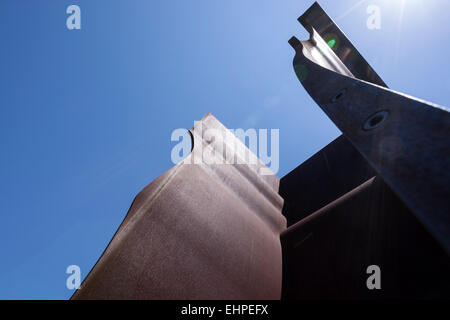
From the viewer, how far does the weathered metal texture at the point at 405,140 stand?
1096 millimetres

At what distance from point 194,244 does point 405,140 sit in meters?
1.94

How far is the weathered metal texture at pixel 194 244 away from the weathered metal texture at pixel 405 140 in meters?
1.69

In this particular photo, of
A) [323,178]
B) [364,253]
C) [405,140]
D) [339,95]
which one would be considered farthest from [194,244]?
[323,178]

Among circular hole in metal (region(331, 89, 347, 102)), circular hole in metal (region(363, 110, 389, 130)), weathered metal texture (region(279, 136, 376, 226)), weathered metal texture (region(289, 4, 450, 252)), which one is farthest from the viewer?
weathered metal texture (region(279, 136, 376, 226))

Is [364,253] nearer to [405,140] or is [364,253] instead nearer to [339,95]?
[405,140]

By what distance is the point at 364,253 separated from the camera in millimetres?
2131

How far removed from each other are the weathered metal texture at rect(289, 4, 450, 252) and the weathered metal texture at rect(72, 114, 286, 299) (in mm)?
1692

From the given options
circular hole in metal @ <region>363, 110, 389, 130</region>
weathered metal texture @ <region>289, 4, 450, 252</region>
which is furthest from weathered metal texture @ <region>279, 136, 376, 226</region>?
circular hole in metal @ <region>363, 110, 389, 130</region>

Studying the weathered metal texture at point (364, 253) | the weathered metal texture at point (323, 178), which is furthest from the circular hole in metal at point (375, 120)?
the weathered metal texture at point (323, 178)

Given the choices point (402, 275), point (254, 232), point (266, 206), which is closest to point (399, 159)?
point (402, 275)

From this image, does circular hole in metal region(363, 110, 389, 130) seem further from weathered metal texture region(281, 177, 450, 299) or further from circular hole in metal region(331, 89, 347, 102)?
weathered metal texture region(281, 177, 450, 299)

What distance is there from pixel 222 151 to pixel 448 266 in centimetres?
357

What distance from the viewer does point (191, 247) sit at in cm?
221

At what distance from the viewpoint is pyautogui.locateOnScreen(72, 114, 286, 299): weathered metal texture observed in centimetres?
167
